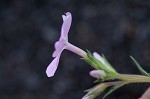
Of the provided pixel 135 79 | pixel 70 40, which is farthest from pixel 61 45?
pixel 70 40

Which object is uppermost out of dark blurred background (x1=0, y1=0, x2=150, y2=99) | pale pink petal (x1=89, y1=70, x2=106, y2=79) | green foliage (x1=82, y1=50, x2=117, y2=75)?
dark blurred background (x1=0, y1=0, x2=150, y2=99)

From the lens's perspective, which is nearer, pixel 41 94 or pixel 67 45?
pixel 67 45

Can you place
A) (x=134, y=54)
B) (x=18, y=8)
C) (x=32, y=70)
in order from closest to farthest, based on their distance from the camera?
(x=134, y=54) → (x=32, y=70) → (x=18, y=8)

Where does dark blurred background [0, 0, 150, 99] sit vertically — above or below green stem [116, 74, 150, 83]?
above

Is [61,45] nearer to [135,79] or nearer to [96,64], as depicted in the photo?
[96,64]

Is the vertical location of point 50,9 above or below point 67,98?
above

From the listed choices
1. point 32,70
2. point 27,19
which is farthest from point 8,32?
point 32,70

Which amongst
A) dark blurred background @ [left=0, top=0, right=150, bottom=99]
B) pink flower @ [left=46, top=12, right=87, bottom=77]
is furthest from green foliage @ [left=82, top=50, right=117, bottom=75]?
dark blurred background @ [left=0, top=0, right=150, bottom=99]

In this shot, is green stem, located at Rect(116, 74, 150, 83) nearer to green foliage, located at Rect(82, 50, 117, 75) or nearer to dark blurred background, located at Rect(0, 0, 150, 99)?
green foliage, located at Rect(82, 50, 117, 75)

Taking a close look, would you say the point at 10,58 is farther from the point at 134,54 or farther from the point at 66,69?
the point at 134,54
